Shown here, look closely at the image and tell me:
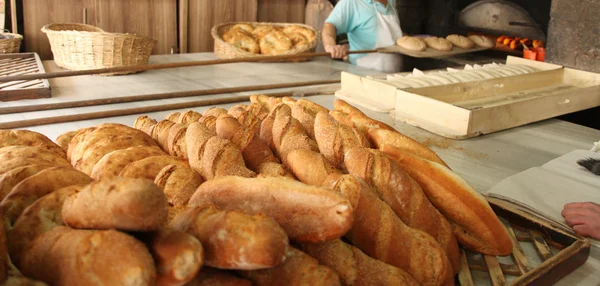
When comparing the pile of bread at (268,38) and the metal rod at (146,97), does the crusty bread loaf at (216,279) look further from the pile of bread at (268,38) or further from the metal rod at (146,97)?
the pile of bread at (268,38)

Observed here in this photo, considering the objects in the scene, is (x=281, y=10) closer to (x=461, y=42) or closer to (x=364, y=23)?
(x=364, y=23)

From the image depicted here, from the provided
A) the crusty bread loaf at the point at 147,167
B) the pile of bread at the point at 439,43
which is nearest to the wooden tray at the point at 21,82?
the crusty bread loaf at the point at 147,167

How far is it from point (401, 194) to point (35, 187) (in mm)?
781

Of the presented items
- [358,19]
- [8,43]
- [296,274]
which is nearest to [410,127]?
[296,274]

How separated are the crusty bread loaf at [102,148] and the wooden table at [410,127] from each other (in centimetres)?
96

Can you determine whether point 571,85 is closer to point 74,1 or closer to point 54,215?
point 54,215

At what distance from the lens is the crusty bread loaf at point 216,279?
0.81 metres

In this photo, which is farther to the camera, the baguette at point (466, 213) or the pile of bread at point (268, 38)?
the pile of bread at point (268, 38)

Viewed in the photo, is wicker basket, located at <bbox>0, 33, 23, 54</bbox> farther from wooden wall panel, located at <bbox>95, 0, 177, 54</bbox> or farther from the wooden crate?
the wooden crate

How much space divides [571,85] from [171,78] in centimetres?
285

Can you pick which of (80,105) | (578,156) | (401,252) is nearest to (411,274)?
(401,252)

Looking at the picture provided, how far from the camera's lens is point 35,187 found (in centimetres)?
98

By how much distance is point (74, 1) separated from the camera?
5645 millimetres

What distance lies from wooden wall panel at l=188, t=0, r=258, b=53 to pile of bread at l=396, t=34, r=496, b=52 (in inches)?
120
